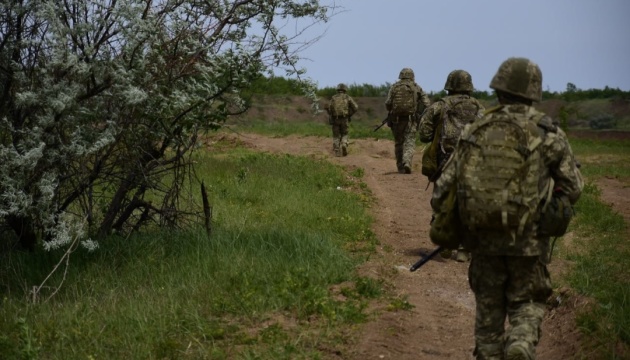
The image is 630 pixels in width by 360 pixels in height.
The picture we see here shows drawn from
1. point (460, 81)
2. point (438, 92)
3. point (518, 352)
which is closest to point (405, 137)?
point (460, 81)

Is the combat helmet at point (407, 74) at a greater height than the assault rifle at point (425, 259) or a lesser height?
greater

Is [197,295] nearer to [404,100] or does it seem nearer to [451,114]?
[451,114]

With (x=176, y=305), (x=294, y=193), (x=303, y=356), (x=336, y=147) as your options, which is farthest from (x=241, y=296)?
(x=336, y=147)

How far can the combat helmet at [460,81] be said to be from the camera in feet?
35.0

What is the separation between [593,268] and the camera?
9742 mm

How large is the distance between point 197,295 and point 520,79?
3.50 m

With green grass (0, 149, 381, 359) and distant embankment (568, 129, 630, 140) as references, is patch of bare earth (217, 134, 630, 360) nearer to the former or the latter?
green grass (0, 149, 381, 359)

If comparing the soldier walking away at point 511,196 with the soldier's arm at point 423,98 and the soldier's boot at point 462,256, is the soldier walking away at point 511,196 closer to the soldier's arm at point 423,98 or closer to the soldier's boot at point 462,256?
the soldier's boot at point 462,256

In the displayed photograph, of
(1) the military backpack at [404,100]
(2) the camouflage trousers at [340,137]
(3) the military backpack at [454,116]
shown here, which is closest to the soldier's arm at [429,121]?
(3) the military backpack at [454,116]

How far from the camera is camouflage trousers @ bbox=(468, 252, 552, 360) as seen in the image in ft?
20.2

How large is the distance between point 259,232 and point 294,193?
4.68 m

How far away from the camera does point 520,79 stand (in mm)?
6203

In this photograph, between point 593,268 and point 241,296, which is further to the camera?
point 593,268

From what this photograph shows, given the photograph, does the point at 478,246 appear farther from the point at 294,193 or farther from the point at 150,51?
the point at 294,193
